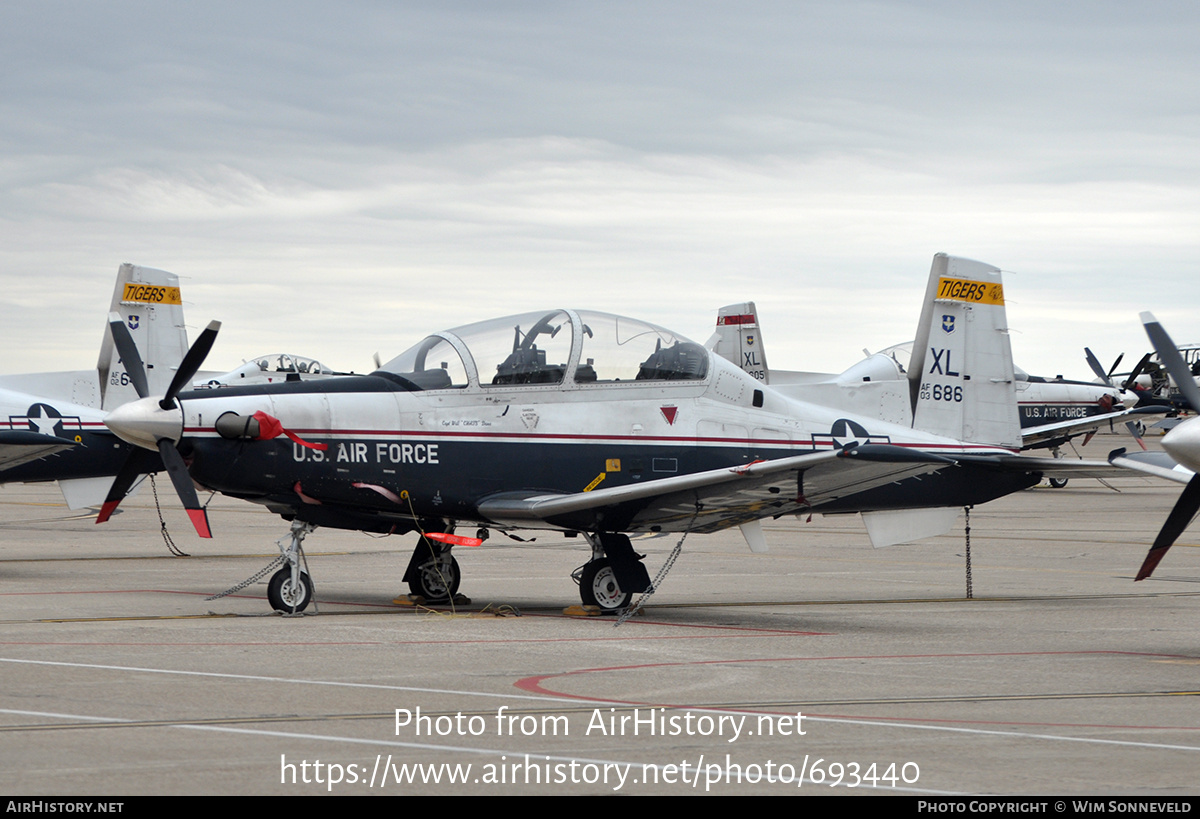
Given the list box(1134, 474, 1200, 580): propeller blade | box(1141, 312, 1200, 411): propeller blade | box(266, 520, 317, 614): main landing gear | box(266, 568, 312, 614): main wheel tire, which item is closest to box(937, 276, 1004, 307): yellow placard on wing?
box(1141, 312, 1200, 411): propeller blade

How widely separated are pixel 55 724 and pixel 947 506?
10.2m

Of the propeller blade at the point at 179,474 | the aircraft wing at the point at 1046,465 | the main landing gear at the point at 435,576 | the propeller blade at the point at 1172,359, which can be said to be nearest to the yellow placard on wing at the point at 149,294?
the main landing gear at the point at 435,576

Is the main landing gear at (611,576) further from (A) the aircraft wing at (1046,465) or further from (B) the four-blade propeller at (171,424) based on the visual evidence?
(A) the aircraft wing at (1046,465)

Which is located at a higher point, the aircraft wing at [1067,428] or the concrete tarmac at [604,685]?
the aircraft wing at [1067,428]

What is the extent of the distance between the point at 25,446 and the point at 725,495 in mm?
9453

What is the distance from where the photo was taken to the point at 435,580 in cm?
1430

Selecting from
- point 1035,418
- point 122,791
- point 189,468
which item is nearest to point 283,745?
point 122,791

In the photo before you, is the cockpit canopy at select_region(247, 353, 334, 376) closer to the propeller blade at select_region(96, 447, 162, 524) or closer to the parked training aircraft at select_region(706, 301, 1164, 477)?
the parked training aircraft at select_region(706, 301, 1164, 477)

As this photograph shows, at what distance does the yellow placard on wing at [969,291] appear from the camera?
1662 cm

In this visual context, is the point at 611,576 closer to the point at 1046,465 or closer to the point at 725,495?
the point at 725,495

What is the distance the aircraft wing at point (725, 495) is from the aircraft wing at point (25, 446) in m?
6.96

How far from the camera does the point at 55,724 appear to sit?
716cm

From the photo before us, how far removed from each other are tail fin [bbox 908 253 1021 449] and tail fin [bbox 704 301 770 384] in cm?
1377

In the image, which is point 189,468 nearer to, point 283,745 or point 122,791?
point 283,745
